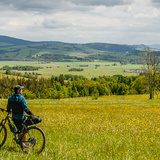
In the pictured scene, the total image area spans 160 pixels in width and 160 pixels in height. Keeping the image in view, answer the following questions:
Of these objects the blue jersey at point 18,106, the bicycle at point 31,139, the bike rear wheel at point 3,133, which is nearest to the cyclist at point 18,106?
the blue jersey at point 18,106

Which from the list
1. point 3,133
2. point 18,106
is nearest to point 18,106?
point 18,106

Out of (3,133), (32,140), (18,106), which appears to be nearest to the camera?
(32,140)

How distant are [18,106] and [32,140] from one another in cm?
151

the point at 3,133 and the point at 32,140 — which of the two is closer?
the point at 32,140

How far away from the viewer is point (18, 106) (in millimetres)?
9477

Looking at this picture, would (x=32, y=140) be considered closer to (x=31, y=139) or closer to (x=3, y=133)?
(x=31, y=139)

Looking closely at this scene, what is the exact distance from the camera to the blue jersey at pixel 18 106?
371 inches

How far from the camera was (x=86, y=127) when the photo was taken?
50.0 ft

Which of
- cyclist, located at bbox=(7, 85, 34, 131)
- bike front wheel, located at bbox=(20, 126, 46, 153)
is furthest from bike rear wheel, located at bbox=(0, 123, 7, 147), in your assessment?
bike front wheel, located at bbox=(20, 126, 46, 153)

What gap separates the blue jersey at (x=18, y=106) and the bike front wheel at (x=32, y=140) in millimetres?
749

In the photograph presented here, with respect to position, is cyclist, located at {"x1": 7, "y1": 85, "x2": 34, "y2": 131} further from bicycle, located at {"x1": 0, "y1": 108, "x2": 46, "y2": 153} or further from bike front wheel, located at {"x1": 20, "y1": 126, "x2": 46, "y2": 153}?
bike front wheel, located at {"x1": 20, "y1": 126, "x2": 46, "y2": 153}

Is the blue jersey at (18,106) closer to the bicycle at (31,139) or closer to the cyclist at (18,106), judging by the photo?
the cyclist at (18,106)

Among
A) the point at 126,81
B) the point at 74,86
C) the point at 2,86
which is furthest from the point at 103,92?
the point at 2,86

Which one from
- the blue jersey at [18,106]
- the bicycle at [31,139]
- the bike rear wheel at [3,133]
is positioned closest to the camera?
the bicycle at [31,139]
